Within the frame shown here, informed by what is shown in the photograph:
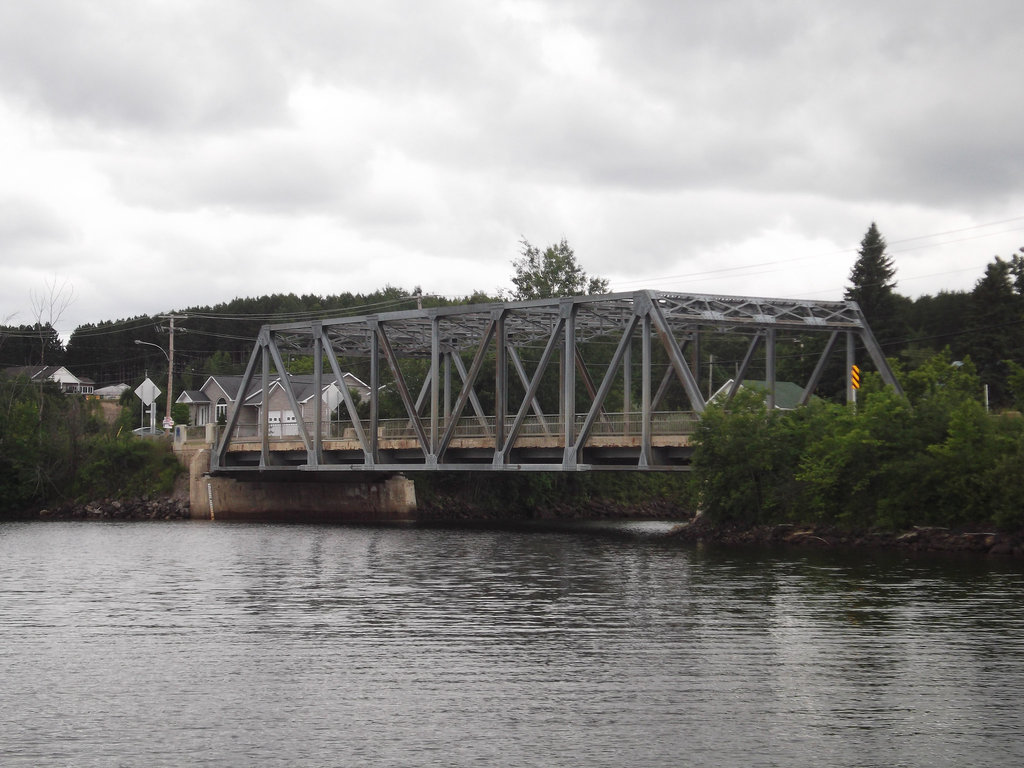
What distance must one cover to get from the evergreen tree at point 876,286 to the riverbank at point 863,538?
46.8 meters

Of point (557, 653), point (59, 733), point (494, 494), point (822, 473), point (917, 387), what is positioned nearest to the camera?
point (59, 733)

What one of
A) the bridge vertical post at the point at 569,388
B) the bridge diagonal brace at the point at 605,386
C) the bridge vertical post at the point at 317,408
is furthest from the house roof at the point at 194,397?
the bridge diagonal brace at the point at 605,386

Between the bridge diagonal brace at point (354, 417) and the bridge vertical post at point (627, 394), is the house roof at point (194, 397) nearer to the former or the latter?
the bridge diagonal brace at point (354, 417)

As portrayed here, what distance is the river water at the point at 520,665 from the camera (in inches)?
720

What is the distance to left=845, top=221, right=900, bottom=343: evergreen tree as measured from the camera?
99.8 meters

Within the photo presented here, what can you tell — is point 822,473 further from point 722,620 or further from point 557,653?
point 557,653

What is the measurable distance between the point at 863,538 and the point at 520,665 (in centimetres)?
3102

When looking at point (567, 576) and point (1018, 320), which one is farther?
point (1018, 320)

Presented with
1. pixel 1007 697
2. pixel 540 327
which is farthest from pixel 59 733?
pixel 540 327

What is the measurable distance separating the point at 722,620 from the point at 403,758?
47.1ft

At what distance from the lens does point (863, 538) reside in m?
51.8

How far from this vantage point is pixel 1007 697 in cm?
2111

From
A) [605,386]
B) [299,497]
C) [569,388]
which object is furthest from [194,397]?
[605,386]

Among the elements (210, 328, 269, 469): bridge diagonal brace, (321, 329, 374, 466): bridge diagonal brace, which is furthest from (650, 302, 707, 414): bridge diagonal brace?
(210, 328, 269, 469): bridge diagonal brace
